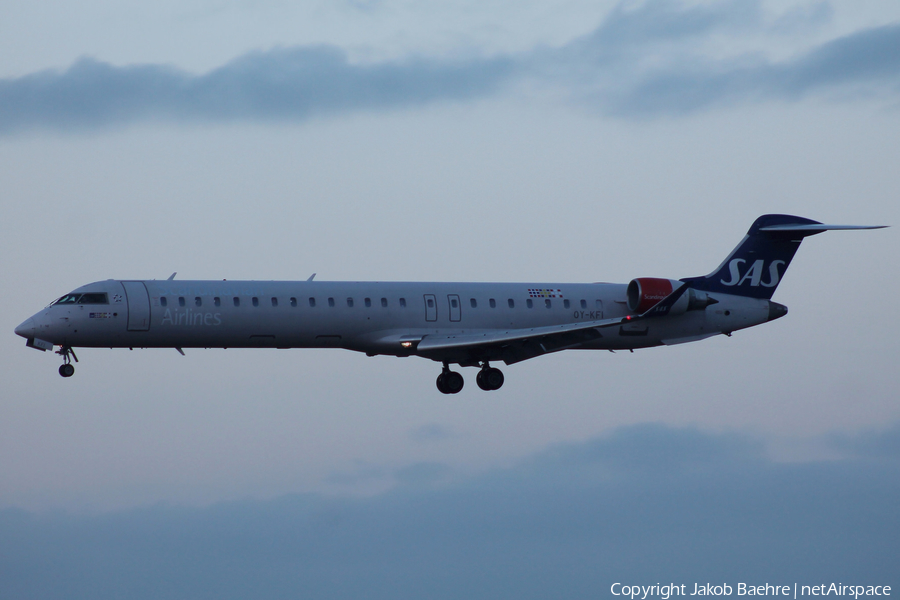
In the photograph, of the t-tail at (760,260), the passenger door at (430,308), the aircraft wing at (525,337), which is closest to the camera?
the aircraft wing at (525,337)

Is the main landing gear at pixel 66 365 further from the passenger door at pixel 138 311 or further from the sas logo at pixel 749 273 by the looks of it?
the sas logo at pixel 749 273

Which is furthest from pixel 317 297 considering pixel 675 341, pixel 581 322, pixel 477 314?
pixel 675 341

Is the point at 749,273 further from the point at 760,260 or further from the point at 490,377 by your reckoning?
the point at 490,377

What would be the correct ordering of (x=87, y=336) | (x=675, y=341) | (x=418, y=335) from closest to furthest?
(x=87, y=336)
(x=418, y=335)
(x=675, y=341)

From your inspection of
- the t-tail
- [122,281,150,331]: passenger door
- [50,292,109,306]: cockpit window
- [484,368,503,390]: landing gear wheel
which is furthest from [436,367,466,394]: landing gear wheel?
[50,292,109,306]: cockpit window

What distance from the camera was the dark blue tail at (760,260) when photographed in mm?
47844

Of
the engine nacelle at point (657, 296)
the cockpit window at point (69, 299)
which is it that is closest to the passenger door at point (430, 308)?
the engine nacelle at point (657, 296)

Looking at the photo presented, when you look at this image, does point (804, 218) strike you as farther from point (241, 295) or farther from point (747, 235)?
point (241, 295)

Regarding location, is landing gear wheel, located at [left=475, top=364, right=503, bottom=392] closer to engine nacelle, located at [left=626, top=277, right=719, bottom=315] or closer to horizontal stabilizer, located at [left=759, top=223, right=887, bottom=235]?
engine nacelle, located at [left=626, top=277, right=719, bottom=315]

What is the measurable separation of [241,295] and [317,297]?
101 inches

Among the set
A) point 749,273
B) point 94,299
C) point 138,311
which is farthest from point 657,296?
point 94,299

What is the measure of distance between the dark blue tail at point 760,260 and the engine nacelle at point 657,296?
3.55 feet

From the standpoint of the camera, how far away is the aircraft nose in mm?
39688

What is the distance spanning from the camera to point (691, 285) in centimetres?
4747
